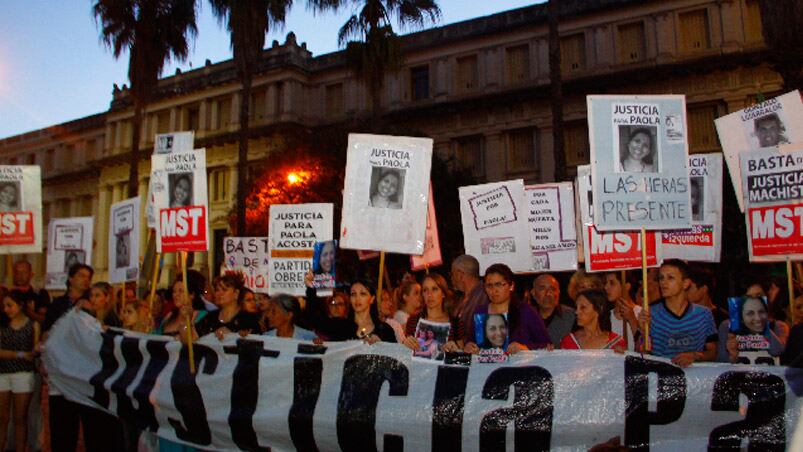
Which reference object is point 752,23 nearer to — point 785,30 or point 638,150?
point 785,30

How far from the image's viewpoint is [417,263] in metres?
8.60

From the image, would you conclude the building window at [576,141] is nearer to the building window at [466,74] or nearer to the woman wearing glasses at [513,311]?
the building window at [466,74]

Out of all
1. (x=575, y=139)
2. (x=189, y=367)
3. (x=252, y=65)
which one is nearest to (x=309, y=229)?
(x=189, y=367)

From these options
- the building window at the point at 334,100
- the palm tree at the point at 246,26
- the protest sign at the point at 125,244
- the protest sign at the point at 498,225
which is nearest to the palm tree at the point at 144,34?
the palm tree at the point at 246,26

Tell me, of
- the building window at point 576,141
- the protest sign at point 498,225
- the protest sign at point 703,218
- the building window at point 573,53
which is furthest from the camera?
the building window at point 573,53

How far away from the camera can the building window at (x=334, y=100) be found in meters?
34.1

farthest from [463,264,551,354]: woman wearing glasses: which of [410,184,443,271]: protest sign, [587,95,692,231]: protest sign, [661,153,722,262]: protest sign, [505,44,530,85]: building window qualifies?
[505,44,530,85]: building window

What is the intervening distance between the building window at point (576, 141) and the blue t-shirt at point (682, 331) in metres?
23.2

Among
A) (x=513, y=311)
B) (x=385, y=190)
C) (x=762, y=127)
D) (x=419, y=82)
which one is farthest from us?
(x=419, y=82)

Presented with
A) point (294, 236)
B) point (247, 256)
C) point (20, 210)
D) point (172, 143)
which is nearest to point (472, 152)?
point (247, 256)

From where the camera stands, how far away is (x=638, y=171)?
5207 millimetres

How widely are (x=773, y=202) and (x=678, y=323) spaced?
1.84 metres

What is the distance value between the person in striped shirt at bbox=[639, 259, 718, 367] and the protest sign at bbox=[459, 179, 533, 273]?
277cm

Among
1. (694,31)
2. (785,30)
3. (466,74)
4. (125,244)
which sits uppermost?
(694,31)
